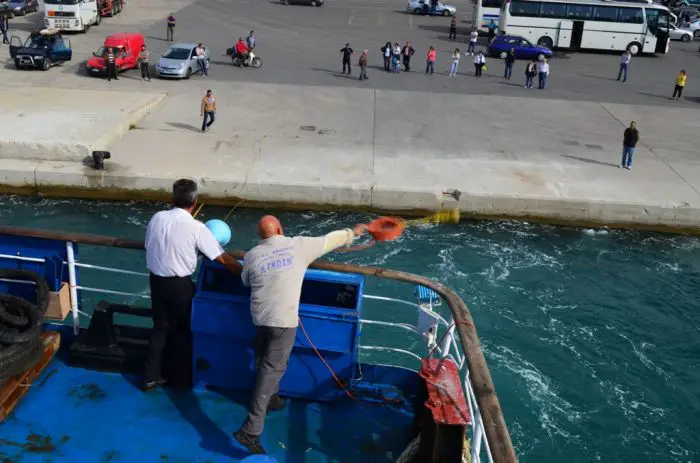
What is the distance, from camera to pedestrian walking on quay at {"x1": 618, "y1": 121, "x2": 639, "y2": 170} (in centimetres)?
1864

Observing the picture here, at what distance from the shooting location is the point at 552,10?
38.6m

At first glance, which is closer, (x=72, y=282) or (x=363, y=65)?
(x=72, y=282)

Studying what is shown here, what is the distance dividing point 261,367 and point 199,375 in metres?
0.86

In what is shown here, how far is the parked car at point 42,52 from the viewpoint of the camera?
26.9m

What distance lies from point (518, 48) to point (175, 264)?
3428 centimetres

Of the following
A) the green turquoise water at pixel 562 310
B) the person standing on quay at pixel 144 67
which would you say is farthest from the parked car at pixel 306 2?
the green turquoise water at pixel 562 310

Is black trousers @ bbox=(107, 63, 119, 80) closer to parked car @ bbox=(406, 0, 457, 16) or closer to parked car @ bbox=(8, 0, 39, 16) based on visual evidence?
parked car @ bbox=(8, 0, 39, 16)

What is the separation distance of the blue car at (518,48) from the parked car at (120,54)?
61.5ft

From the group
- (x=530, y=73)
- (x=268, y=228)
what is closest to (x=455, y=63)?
(x=530, y=73)

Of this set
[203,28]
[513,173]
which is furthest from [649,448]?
[203,28]

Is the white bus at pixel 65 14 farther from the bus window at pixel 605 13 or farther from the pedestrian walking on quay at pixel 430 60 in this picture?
the bus window at pixel 605 13

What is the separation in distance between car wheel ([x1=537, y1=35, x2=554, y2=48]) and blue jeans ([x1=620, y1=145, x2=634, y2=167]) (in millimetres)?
21476

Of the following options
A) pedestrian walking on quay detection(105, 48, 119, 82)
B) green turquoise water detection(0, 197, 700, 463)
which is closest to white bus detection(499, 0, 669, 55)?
pedestrian walking on quay detection(105, 48, 119, 82)

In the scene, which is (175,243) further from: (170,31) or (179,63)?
(170,31)
